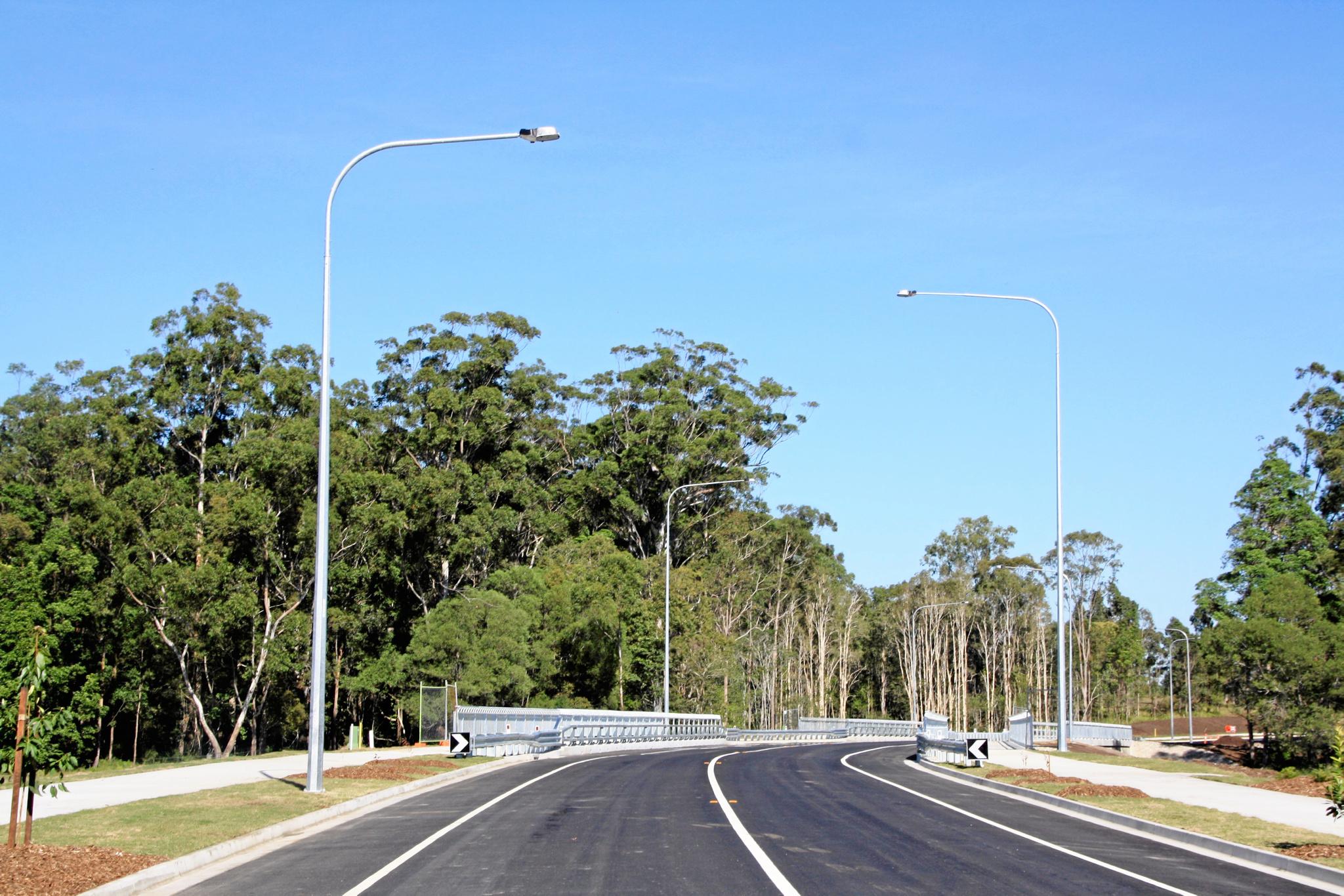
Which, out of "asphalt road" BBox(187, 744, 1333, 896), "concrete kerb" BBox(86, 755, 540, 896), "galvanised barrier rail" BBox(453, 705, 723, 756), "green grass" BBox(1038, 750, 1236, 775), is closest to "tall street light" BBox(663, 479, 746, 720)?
"galvanised barrier rail" BBox(453, 705, 723, 756)

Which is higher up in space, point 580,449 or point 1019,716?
point 580,449

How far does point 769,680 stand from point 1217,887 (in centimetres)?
8646

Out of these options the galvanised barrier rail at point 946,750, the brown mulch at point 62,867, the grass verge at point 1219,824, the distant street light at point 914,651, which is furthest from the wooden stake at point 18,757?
the distant street light at point 914,651

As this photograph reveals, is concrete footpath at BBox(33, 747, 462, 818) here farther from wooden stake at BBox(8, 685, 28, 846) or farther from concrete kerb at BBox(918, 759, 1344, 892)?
concrete kerb at BBox(918, 759, 1344, 892)

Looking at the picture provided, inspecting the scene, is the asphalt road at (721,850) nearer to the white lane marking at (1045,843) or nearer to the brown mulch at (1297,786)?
the white lane marking at (1045,843)

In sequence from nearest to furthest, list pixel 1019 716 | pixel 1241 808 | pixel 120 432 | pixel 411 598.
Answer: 1. pixel 1241 808
2. pixel 1019 716
3. pixel 120 432
4. pixel 411 598

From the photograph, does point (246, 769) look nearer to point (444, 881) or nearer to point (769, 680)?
point (444, 881)

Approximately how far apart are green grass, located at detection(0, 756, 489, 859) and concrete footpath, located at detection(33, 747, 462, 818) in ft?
1.84

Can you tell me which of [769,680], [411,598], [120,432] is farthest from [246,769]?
[769,680]

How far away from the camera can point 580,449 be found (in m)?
86.9

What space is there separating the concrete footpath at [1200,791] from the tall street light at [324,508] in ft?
49.5

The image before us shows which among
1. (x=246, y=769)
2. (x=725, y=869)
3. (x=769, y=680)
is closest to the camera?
(x=725, y=869)

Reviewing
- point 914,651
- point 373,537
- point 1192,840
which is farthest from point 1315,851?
point 914,651

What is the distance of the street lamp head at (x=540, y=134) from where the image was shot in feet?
66.4
